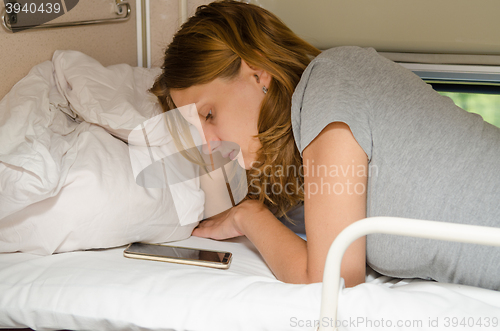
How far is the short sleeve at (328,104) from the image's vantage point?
75 centimetres

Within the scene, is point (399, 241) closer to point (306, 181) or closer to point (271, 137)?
point (306, 181)

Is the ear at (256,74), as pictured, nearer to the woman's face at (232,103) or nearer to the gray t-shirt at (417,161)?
the woman's face at (232,103)

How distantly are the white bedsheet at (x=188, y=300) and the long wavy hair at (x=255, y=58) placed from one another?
0.33 m

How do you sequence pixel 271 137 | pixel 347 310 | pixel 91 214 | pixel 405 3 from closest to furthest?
1. pixel 347 310
2. pixel 91 214
3. pixel 271 137
4. pixel 405 3

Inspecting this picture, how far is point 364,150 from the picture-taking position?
75 centimetres

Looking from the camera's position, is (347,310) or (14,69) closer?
(347,310)

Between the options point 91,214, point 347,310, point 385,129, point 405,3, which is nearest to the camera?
point 347,310

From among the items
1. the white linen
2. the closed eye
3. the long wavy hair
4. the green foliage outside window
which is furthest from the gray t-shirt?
the green foliage outside window

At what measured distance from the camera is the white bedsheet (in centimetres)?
65

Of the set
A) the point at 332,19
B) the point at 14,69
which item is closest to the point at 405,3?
the point at 332,19

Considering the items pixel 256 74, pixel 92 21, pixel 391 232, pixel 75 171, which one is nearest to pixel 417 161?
pixel 391 232

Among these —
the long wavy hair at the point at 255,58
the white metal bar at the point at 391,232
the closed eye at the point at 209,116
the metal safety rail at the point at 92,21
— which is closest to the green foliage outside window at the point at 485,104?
the long wavy hair at the point at 255,58

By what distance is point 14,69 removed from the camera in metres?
1.08

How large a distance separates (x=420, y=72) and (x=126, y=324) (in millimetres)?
1247
